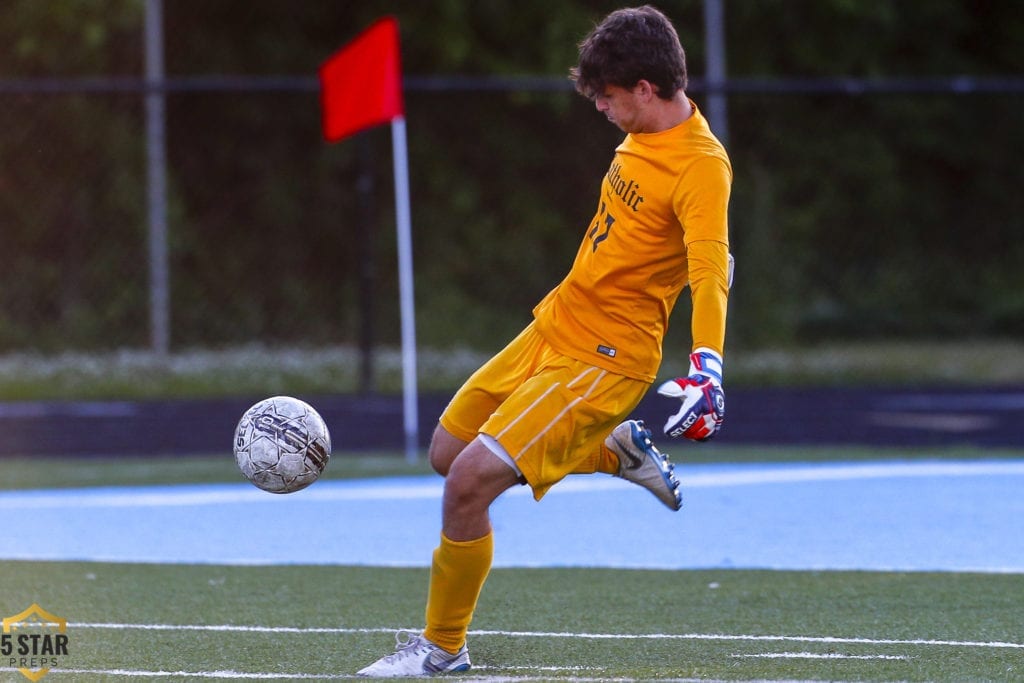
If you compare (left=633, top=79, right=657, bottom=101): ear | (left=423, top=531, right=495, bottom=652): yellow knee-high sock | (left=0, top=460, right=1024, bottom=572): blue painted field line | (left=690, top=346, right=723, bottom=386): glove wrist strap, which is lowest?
(left=0, top=460, right=1024, bottom=572): blue painted field line

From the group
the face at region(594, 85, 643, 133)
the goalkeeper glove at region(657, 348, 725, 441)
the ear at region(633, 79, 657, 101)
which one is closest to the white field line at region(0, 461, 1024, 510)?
the face at region(594, 85, 643, 133)

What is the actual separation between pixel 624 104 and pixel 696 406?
1.10m

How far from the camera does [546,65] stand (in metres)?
21.1

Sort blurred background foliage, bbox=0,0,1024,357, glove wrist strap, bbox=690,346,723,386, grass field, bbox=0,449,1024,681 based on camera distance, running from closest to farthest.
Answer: glove wrist strap, bbox=690,346,723,386 < grass field, bbox=0,449,1024,681 < blurred background foliage, bbox=0,0,1024,357

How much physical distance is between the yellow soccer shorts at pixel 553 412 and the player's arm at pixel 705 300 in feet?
1.41

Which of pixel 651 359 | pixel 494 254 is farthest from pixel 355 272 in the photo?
pixel 651 359

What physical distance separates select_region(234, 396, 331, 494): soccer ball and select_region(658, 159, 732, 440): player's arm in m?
1.39

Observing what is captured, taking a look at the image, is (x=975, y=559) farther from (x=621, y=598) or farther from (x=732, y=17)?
(x=732, y=17)

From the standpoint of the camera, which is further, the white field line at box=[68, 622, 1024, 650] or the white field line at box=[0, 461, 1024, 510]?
the white field line at box=[0, 461, 1024, 510]

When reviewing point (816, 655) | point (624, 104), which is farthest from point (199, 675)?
point (624, 104)

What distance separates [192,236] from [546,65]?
574 centimetres

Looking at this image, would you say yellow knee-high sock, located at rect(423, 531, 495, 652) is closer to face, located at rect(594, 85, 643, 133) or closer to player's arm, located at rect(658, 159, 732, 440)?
player's arm, located at rect(658, 159, 732, 440)

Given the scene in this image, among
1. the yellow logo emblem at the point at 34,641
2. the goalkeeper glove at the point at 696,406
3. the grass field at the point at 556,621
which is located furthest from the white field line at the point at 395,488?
the goalkeeper glove at the point at 696,406

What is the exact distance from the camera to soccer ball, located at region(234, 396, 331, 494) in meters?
5.00
